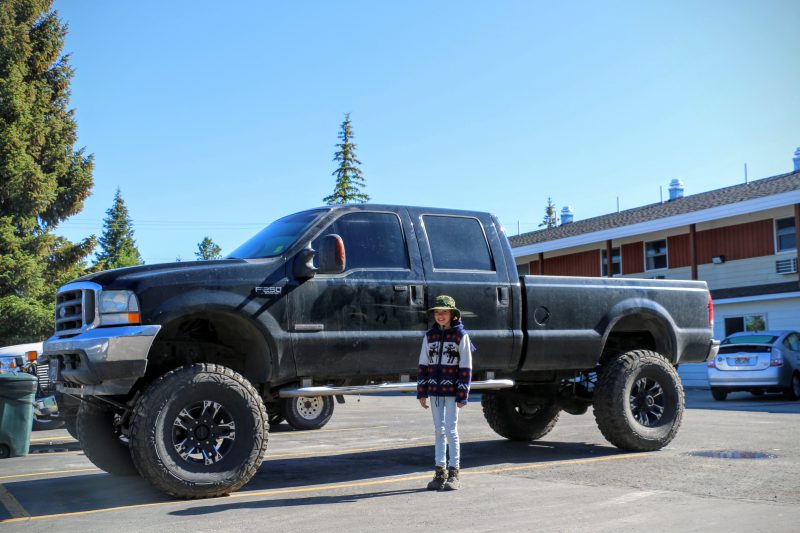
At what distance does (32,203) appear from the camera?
1222 inches

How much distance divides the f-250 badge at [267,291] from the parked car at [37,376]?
6151 mm

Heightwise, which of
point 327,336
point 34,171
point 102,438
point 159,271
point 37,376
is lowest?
point 102,438

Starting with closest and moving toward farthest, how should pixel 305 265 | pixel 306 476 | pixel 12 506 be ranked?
→ pixel 12 506, pixel 305 265, pixel 306 476

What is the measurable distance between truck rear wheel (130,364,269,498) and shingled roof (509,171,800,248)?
2297 centimetres

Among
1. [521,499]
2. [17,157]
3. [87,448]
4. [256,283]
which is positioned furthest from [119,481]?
[17,157]

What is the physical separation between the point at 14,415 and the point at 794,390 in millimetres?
16261

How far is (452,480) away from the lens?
725 centimetres

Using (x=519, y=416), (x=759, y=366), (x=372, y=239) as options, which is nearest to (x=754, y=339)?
(x=759, y=366)

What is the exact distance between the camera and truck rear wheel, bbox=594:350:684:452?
366 inches

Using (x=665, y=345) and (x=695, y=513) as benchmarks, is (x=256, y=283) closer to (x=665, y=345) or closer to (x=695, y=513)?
(x=695, y=513)

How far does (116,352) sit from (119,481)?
216cm

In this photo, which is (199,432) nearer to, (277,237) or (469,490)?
(277,237)

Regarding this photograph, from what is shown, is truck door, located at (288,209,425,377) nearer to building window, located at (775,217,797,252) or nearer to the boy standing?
the boy standing

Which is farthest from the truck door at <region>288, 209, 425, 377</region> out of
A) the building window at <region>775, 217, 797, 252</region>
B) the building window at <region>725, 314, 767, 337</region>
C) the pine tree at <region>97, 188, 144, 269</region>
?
the pine tree at <region>97, 188, 144, 269</region>
